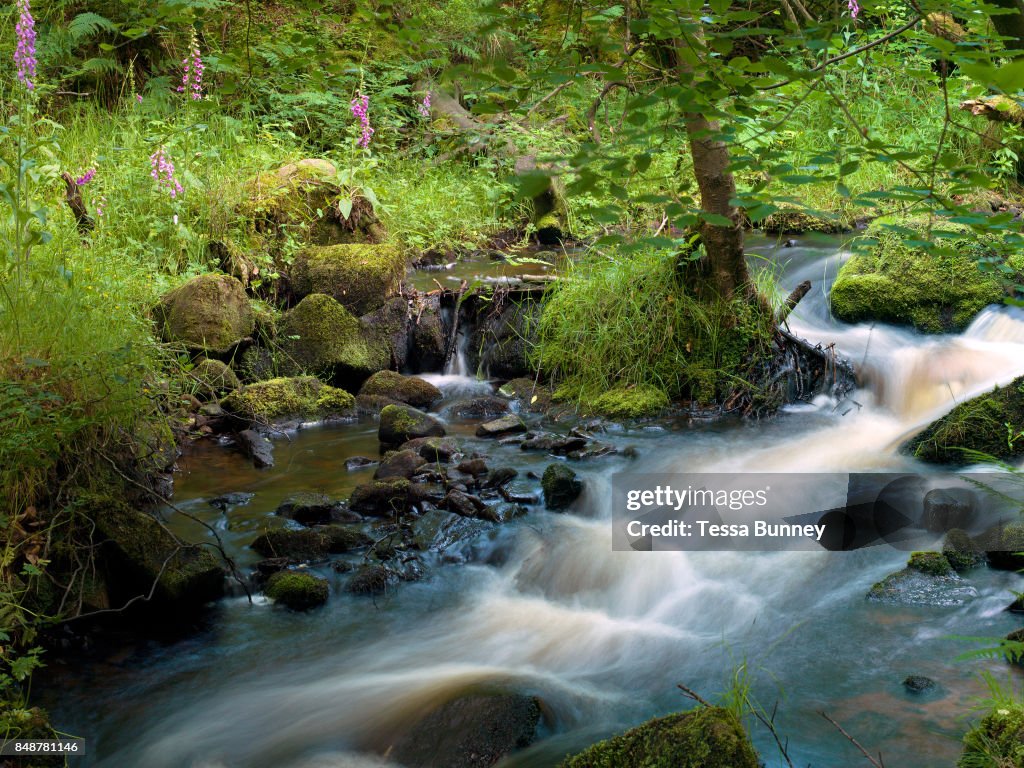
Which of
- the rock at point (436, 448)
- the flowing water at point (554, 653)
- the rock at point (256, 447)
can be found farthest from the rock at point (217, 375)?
the rock at point (436, 448)

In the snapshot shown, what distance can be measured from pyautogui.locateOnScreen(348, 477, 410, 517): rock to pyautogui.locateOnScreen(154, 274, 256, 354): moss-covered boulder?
2.21m

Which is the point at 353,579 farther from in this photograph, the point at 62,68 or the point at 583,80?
the point at 62,68

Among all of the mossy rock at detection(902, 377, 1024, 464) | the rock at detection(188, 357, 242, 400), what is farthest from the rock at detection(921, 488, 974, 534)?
the rock at detection(188, 357, 242, 400)

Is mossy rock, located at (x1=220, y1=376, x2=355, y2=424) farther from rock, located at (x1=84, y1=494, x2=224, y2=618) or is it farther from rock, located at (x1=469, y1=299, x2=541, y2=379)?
rock, located at (x1=84, y1=494, x2=224, y2=618)

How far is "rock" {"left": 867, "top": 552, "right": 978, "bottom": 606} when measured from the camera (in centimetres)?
383

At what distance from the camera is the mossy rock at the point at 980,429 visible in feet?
Answer: 16.4

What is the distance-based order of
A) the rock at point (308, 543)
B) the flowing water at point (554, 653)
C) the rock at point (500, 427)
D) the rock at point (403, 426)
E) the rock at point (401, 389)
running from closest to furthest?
the flowing water at point (554, 653) → the rock at point (308, 543) → the rock at point (403, 426) → the rock at point (500, 427) → the rock at point (401, 389)

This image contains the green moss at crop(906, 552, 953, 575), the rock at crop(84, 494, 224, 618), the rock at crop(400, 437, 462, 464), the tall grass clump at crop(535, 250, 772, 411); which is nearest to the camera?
the rock at crop(84, 494, 224, 618)

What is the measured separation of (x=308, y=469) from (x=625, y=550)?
7.03ft

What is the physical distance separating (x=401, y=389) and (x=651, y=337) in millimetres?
1934

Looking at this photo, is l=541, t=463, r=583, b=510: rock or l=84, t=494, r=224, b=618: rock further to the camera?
l=541, t=463, r=583, b=510: rock

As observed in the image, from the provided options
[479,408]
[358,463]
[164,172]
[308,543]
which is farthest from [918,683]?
[164,172]

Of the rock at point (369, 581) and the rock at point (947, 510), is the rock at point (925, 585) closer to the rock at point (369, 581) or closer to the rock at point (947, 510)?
the rock at point (947, 510)

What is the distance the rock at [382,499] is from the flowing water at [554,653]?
1.27 ft
